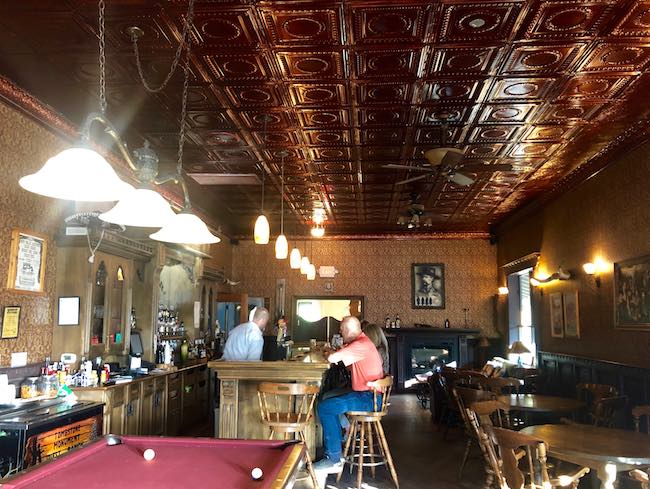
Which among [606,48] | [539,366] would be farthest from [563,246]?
[606,48]

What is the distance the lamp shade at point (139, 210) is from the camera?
3.02m

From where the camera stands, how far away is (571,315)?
8.78 m

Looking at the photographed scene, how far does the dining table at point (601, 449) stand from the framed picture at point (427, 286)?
934cm

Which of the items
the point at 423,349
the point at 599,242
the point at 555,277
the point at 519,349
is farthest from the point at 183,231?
the point at 423,349

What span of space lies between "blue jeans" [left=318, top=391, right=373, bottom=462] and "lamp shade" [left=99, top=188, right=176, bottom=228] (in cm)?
354

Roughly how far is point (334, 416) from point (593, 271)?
4516 millimetres

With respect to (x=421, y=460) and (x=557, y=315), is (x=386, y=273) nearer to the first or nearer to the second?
(x=557, y=315)

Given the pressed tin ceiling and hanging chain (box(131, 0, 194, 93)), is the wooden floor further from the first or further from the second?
hanging chain (box(131, 0, 194, 93))

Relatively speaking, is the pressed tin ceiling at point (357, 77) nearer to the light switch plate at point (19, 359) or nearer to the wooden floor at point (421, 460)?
the light switch plate at point (19, 359)

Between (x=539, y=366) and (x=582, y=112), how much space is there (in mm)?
5523

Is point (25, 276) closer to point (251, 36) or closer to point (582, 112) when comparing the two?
point (251, 36)

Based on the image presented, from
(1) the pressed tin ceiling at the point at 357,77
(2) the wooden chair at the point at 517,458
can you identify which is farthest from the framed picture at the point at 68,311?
(2) the wooden chair at the point at 517,458

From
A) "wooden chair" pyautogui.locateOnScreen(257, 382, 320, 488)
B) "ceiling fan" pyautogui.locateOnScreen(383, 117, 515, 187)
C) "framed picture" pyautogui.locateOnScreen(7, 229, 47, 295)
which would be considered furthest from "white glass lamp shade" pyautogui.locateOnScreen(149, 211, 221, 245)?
"ceiling fan" pyautogui.locateOnScreen(383, 117, 515, 187)

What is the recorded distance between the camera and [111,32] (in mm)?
4441
